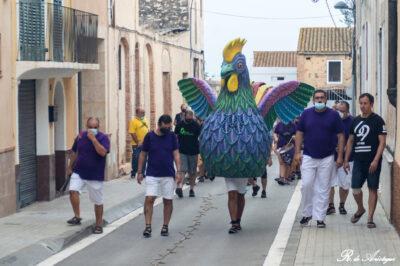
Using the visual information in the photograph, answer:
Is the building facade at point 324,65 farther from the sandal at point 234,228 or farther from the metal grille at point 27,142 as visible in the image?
the sandal at point 234,228

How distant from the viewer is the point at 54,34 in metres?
18.3

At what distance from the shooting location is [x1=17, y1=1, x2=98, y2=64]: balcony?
1712 centimetres

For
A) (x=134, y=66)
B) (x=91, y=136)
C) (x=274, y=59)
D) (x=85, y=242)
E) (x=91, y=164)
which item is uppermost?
(x=274, y=59)

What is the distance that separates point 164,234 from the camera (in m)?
13.7

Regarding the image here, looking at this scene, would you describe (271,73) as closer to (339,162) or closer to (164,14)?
(164,14)

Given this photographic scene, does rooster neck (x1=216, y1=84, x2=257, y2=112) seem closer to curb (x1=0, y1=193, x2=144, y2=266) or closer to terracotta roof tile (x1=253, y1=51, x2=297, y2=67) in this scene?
curb (x1=0, y1=193, x2=144, y2=266)

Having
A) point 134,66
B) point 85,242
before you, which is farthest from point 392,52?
point 134,66

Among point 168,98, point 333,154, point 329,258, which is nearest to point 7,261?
point 329,258

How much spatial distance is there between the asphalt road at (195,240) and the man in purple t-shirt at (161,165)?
421 mm

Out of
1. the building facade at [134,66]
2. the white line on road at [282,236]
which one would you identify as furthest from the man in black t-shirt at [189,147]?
the building facade at [134,66]

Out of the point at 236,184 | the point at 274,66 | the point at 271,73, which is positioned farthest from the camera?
the point at 274,66

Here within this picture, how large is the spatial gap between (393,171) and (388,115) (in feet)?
7.47

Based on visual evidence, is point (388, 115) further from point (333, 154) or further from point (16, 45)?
point (16, 45)

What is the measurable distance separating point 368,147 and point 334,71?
4739 centimetres
